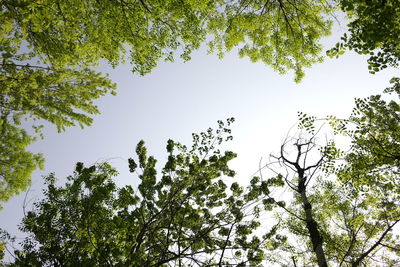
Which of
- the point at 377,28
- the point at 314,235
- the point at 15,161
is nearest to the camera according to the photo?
the point at 377,28

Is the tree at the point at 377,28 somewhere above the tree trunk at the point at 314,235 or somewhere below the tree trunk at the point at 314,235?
above

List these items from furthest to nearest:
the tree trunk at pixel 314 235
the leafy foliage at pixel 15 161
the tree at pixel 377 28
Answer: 1. the leafy foliage at pixel 15 161
2. the tree trunk at pixel 314 235
3. the tree at pixel 377 28

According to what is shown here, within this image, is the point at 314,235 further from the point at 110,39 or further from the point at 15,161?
the point at 15,161

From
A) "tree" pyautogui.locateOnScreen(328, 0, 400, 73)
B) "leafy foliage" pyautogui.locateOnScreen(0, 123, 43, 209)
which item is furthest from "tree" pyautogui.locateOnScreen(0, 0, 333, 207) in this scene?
"tree" pyautogui.locateOnScreen(328, 0, 400, 73)

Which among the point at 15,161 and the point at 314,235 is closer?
the point at 314,235

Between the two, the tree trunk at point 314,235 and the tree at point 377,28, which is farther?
the tree trunk at point 314,235

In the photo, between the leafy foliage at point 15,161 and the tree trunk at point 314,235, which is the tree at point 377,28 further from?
the leafy foliage at point 15,161

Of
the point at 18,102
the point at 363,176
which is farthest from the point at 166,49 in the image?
the point at 363,176

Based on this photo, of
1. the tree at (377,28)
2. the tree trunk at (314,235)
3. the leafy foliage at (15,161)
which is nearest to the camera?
the tree at (377,28)

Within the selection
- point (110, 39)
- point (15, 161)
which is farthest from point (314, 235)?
point (15, 161)

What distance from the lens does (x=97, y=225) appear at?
4.16 m

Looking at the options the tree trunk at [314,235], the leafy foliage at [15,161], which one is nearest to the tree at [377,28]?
the tree trunk at [314,235]

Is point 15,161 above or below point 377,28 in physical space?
above

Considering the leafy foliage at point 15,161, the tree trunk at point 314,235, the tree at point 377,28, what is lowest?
the tree trunk at point 314,235
